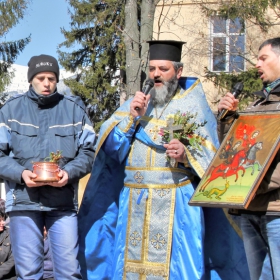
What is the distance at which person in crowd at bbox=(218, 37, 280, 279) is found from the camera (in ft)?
12.1

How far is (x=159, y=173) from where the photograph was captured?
4820mm

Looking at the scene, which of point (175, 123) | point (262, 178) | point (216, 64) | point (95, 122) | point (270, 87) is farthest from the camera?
point (95, 122)

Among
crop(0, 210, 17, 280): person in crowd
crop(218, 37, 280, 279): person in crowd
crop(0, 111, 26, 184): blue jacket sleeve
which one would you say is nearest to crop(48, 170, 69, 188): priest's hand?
crop(0, 111, 26, 184): blue jacket sleeve

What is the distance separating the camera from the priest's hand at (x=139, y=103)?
4.54 metres

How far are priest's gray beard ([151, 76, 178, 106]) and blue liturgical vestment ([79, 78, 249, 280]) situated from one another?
0.06m

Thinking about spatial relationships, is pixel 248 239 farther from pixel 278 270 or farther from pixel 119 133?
Result: pixel 119 133

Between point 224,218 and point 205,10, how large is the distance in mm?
8610

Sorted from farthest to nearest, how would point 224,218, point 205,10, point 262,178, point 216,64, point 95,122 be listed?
point 95,122 → point 216,64 → point 205,10 → point 224,218 → point 262,178

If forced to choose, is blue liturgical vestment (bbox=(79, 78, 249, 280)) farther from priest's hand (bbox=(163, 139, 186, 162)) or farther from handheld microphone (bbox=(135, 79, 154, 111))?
handheld microphone (bbox=(135, 79, 154, 111))

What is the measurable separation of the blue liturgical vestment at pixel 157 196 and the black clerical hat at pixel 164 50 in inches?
10.9

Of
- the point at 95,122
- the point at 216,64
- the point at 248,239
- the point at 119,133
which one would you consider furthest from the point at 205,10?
the point at 248,239

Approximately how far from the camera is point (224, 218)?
4.98 metres

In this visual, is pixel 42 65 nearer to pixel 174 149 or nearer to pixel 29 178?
pixel 29 178

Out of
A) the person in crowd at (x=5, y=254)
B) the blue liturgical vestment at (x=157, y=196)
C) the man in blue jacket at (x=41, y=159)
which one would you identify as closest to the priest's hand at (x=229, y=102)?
the blue liturgical vestment at (x=157, y=196)
